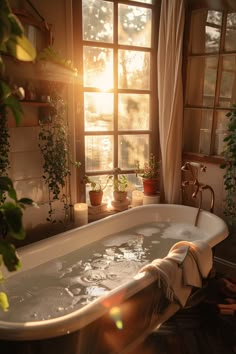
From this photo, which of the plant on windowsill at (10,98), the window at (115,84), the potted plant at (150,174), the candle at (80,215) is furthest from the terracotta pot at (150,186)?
the plant on windowsill at (10,98)

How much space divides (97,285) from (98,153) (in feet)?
3.99

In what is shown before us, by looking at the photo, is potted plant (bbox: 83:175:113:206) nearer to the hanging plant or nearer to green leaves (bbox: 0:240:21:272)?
the hanging plant

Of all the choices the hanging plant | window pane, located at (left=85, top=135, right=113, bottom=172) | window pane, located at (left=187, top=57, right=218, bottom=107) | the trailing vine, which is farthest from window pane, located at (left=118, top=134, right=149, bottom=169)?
the trailing vine

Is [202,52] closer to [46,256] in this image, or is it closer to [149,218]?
[149,218]

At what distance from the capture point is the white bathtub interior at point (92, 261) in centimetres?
150

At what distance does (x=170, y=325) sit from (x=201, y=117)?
1728 millimetres

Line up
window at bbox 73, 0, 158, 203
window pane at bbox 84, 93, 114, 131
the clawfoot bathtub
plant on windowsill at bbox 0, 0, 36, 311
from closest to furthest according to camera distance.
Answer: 1. plant on windowsill at bbox 0, 0, 36, 311
2. the clawfoot bathtub
3. window at bbox 73, 0, 158, 203
4. window pane at bbox 84, 93, 114, 131

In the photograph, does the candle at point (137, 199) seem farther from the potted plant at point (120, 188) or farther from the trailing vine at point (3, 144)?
the trailing vine at point (3, 144)

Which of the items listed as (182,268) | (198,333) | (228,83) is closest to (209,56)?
(228,83)

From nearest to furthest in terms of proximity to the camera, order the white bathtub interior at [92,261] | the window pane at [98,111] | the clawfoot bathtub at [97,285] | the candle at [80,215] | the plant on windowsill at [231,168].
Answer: the clawfoot bathtub at [97,285], the white bathtub interior at [92,261], the plant on windowsill at [231,168], the candle at [80,215], the window pane at [98,111]

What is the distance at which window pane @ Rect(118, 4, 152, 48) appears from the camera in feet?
8.90

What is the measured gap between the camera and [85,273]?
2088 millimetres

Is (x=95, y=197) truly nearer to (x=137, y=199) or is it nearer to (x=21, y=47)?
(x=137, y=199)

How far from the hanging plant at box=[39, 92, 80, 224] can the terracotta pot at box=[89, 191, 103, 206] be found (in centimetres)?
41
